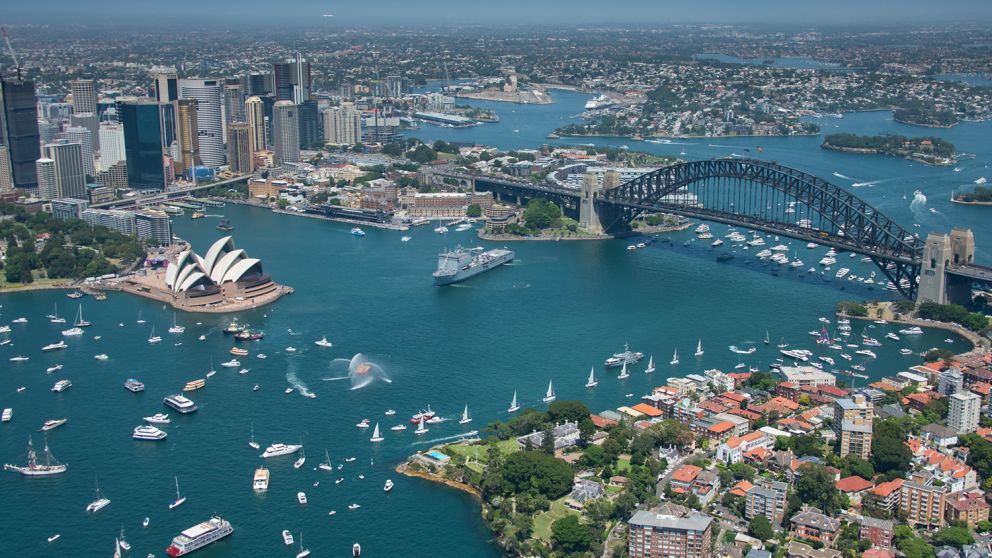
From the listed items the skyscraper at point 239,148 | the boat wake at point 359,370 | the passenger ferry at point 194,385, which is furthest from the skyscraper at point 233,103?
the passenger ferry at point 194,385

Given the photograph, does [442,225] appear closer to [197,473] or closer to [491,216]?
[491,216]

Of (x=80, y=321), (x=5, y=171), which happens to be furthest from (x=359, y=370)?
(x=5, y=171)

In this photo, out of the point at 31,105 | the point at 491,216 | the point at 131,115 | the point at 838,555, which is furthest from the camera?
the point at 131,115

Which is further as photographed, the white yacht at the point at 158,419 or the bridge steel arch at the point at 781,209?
the bridge steel arch at the point at 781,209

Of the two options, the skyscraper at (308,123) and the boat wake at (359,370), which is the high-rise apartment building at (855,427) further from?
the skyscraper at (308,123)

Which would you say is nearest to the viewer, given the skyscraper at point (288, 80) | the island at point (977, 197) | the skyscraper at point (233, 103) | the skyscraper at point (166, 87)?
the island at point (977, 197)

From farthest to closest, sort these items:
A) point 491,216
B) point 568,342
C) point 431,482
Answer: point 491,216, point 568,342, point 431,482

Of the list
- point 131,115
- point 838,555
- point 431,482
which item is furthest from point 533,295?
point 131,115

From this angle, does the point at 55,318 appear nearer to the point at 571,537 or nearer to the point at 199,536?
the point at 199,536
